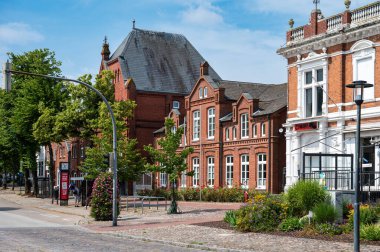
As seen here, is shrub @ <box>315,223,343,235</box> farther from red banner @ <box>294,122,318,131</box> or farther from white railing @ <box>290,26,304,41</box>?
white railing @ <box>290,26,304,41</box>

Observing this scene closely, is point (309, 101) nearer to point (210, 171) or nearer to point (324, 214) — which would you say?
point (324, 214)

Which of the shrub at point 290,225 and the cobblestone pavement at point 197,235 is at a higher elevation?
the shrub at point 290,225

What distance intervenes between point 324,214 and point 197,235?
4251 millimetres

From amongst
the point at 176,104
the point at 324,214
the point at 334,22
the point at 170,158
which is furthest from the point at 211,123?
the point at 324,214

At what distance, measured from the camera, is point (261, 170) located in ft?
143

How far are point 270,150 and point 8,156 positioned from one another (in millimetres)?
34787

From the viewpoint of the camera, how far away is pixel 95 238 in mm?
20750

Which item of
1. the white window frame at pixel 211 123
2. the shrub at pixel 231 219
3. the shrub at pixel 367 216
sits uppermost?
the white window frame at pixel 211 123

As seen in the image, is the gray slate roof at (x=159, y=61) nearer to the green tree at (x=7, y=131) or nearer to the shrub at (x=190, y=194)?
the green tree at (x=7, y=131)

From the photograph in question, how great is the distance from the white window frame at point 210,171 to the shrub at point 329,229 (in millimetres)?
29990

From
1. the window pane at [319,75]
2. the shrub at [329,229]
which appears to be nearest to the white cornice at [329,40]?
the window pane at [319,75]

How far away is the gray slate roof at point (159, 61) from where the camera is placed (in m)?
60.7

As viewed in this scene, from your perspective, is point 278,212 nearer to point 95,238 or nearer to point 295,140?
point 95,238

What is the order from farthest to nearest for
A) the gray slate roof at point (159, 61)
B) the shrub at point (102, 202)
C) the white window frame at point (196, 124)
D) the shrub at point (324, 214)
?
the gray slate roof at point (159, 61), the white window frame at point (196, 124), the shrub at point (102, 202), the shrub at point (324, 214)
